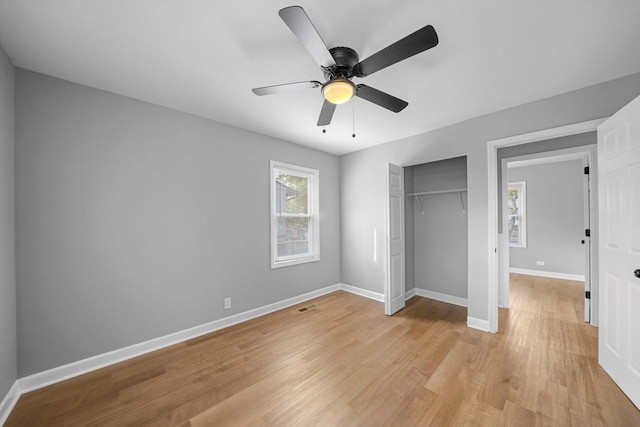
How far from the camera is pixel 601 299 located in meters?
2.18

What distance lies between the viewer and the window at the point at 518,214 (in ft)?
18.6

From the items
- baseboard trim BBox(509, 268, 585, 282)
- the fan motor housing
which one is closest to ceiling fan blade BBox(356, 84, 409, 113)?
the fan motor housing

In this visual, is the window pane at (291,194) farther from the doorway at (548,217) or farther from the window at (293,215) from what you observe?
the doorway at (548,217)

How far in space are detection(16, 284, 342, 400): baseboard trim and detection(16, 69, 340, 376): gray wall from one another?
0.06m

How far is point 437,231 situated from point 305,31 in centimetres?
363

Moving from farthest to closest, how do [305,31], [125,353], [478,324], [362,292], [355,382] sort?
[362,292]
[478,324]
[125,353]
[355,382]
[305,31]

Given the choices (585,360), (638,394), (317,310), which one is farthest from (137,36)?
(585,360)

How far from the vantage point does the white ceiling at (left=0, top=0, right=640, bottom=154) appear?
1447 mm

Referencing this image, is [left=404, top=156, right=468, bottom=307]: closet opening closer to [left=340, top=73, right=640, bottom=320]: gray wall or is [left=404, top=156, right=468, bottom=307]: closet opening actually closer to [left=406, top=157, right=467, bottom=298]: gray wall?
[left=406, top=157, right=467, bottom=298]: gray wall

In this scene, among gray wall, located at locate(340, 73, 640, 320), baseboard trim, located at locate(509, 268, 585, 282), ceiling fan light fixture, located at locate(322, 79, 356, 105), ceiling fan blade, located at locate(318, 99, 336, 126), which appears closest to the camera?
ceiling fan light fixture, located at locate(322, 79, 356, 105)

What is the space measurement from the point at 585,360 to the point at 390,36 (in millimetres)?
3360

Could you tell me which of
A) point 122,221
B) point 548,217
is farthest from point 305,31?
point 548,217

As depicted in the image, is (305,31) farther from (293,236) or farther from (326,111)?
(293,236)

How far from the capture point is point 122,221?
2.38 m
